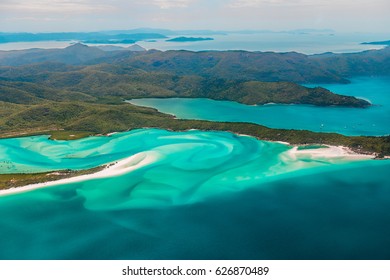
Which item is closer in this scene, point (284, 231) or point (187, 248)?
point (187, 248)

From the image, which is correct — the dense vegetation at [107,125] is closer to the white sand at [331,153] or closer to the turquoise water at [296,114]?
the white sand at [331,153]

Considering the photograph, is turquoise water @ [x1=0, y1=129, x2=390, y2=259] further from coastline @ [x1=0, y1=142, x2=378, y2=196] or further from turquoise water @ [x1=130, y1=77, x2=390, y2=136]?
turquoise water @ [x1=130, y1=77, x2=390, y2=136]

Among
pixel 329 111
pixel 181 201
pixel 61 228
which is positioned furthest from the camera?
pixel 329 111

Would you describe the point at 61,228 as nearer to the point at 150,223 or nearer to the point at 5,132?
the point at 150,223

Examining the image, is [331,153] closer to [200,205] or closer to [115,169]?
[200,205]

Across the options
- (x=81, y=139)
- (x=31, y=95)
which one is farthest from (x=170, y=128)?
(x=31, y=95)

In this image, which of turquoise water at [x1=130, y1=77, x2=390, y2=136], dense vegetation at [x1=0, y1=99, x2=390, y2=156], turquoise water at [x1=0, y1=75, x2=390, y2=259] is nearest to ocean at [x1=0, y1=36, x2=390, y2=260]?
turquoise water at [x1=0, y1=75, x2=390, y2=259]

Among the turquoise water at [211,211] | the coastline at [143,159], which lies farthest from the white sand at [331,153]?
the turquoise water at [211,211]
